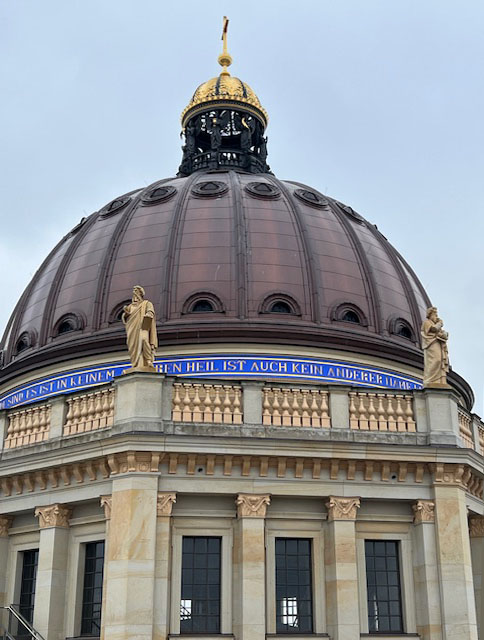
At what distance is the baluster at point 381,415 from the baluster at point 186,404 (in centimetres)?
450

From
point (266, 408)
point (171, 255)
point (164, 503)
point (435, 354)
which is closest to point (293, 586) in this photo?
point (164, 503)

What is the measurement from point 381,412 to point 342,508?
100 inches

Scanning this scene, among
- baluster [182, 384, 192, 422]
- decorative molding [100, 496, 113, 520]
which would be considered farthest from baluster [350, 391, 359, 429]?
decorative molding [100, 496, 113, 520]

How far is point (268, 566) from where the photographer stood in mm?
21344

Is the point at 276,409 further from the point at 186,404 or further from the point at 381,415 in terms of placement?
the point at 381,415

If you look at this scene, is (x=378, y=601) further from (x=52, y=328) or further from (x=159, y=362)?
(x=52, y=328)

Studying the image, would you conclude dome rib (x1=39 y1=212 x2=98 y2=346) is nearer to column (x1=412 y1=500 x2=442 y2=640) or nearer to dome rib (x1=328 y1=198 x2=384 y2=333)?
dome rib (x1=328 y1=198 x2=384 y2=333)

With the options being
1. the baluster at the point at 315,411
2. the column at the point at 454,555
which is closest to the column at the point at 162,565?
the baluster at the point at 315,411

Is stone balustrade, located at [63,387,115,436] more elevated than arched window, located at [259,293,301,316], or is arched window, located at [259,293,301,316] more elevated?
arched window, located at [259,293,301,316]

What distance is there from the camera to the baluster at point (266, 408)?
862 inches

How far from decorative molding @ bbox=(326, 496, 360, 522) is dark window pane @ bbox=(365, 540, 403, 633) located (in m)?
1.06

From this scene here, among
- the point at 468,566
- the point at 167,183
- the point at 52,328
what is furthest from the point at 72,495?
the point at 167,183

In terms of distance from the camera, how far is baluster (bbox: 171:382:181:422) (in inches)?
847

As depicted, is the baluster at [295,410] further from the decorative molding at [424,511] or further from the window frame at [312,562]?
the decorative molding at [424,511]
